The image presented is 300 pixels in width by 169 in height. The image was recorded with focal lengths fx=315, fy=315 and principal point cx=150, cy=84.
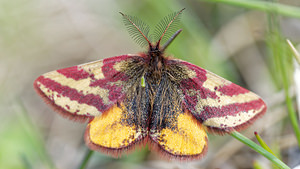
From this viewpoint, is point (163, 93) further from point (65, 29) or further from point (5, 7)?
point (5, 7)

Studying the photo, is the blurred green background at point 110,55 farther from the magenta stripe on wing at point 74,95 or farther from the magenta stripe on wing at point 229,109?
the magenta stripe on wing at point 229,109

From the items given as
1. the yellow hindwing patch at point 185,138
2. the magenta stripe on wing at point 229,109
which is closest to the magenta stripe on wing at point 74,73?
the yellow hindwing patch at point 185,138

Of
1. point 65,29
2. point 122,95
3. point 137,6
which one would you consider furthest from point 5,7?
point 122,95

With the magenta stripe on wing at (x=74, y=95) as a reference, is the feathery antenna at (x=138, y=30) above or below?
above

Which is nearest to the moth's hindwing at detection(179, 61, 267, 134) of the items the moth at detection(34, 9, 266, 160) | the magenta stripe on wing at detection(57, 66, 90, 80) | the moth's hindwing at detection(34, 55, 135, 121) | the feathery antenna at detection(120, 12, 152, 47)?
the moth at detection(34, 9, 266, 160)

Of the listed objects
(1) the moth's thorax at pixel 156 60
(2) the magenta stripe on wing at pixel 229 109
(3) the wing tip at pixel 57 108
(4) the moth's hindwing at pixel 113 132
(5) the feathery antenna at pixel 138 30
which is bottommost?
(4) the moth's hindwing at pixel 113 132

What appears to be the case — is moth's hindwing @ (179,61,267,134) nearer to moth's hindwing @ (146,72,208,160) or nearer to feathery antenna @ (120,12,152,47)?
moth's hindwing @ (146,72,208,160)
